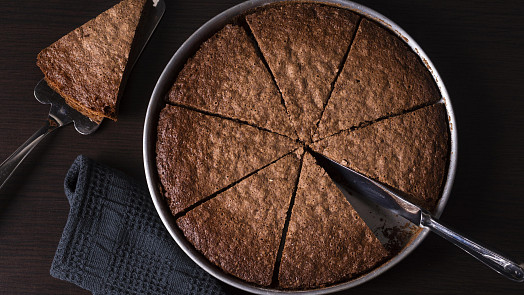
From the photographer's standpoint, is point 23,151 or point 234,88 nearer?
point 234,88

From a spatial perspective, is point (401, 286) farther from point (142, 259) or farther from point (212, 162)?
point (142, 259)

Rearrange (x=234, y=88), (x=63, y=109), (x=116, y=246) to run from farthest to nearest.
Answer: (x=63, y=109)
(x=116, y=246)
(x=234, y=88)

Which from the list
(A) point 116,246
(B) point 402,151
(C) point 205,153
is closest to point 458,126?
(B) point 402,151

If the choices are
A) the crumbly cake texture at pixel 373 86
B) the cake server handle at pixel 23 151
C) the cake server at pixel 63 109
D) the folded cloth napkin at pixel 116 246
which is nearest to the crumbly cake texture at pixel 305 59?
the crumbly cake texture at pixel 373 86

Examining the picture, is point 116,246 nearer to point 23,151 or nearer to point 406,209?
point 23,151

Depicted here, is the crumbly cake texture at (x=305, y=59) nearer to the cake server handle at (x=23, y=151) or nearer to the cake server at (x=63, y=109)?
the cake server at (x=63, y=109)

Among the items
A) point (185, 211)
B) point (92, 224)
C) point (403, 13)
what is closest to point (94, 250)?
point (92, 224)

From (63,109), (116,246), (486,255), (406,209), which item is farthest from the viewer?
(63,109)
